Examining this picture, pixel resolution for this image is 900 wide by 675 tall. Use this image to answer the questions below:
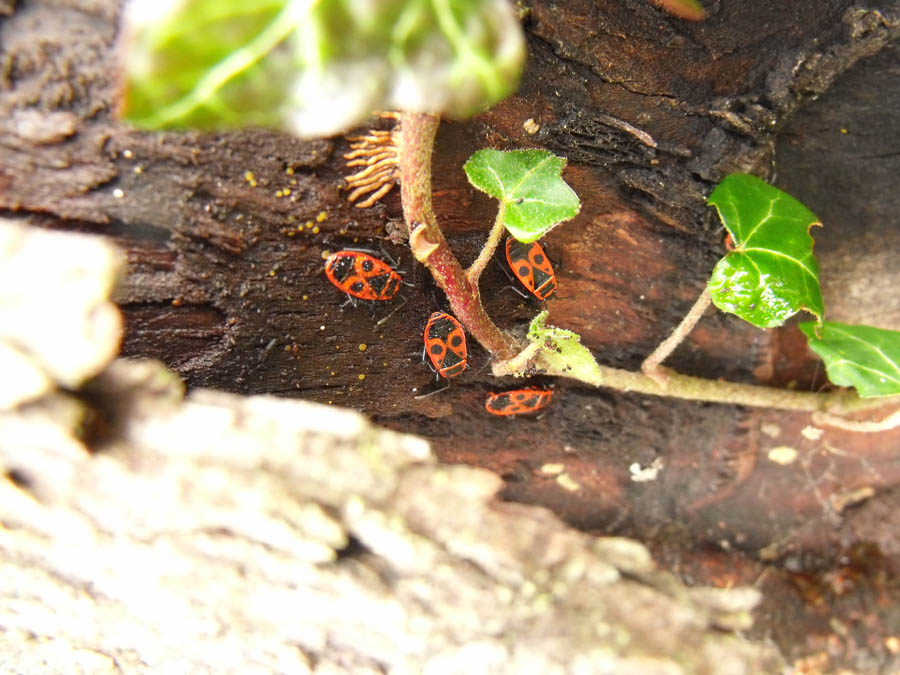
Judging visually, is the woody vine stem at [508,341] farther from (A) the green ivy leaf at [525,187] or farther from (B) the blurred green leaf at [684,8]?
(B) the blurred green leaf at [684,8]

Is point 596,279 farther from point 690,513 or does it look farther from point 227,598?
point 227,598

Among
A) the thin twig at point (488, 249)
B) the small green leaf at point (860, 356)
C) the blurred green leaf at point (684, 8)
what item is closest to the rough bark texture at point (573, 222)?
the blurred green leaf at point (684, 8)

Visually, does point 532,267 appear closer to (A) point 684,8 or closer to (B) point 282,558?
(A) point 684,8

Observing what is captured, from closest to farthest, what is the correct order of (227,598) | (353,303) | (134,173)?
(134,173) → (353,303) → (227,598)

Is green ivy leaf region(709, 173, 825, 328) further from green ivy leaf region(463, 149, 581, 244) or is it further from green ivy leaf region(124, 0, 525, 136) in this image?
green ivy leaf region(124, 0, 525, 136)

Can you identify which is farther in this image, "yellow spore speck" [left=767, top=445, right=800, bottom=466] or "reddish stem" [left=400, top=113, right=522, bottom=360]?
"yellow spore speck" [left=767, top=445, right=800, bottom=466]

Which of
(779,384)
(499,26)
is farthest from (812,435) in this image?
(499,26)

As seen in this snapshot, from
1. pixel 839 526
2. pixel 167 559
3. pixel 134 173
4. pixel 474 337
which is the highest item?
pixel 134 173

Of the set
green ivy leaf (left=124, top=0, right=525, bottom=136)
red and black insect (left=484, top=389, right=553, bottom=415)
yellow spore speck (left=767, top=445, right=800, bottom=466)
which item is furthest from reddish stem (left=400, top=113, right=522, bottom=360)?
yellow spore speck (left=767, top=445, right=800, bottom=466)
